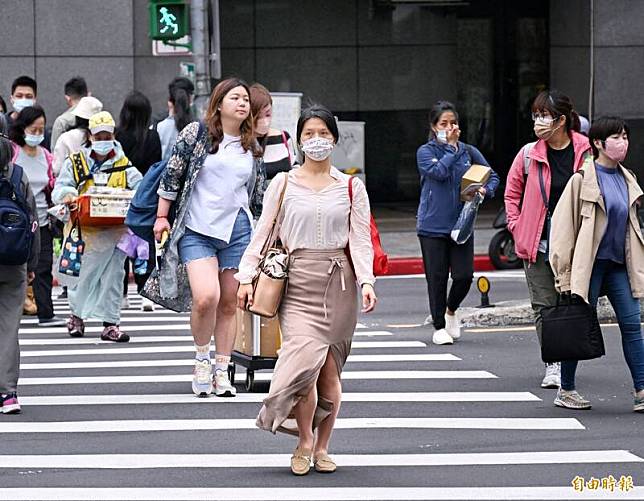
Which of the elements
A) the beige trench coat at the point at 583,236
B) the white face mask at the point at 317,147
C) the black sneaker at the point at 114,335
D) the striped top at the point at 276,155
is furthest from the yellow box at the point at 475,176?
the white face mask at the point at 317,147

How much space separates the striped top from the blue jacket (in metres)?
2.01

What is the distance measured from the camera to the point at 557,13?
24.8 metres

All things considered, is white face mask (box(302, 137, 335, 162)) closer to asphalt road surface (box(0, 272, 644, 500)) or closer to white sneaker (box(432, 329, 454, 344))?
asphalt road surface (box(0, 272, 644, 500))

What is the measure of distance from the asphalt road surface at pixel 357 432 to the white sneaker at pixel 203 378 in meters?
0.09

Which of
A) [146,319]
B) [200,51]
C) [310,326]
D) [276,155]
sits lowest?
[146,319]

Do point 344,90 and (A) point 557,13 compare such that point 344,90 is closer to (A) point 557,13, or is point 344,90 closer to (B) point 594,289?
(A) point 557,13

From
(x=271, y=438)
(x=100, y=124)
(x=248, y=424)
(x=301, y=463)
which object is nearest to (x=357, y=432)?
(x=271, y=438)

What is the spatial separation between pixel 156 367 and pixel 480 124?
52.9 feet

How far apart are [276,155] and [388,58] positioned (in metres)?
15.6

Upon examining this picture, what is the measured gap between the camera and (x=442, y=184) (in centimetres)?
1247

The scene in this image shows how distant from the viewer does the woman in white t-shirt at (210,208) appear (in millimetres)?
9766

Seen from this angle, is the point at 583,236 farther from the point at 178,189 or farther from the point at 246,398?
the point at 178,189

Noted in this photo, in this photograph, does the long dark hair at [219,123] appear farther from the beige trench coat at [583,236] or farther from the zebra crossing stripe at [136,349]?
the zebra crossing stripe at [136,349]

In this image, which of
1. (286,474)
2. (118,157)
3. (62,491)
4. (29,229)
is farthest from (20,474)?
(118,157)
